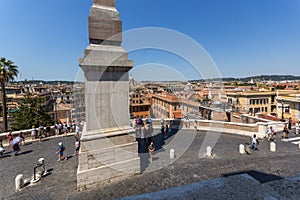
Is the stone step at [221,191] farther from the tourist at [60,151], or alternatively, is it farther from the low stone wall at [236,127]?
the low stone wall at [236,127]

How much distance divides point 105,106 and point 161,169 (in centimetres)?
360

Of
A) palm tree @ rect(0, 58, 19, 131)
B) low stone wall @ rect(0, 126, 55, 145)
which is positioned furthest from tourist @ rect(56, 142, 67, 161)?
palm tree @ rect(0, 58, 19, 131)

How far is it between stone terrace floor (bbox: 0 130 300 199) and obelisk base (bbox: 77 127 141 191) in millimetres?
268

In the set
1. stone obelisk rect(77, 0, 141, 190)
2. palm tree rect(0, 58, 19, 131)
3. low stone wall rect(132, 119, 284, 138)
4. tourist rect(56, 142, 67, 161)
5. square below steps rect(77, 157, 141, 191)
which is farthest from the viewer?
palm tree rect(0, 58, 19, 131)

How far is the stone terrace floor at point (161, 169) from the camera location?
16.8 ft

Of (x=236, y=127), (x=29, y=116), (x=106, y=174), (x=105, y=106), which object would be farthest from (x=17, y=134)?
(x=236, y=127)

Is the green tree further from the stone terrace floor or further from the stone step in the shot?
the stone step

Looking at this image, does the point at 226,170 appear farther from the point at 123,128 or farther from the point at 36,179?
the point at 36,179

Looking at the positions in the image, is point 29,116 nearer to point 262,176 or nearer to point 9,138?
point 9,138

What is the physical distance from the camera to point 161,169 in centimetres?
631

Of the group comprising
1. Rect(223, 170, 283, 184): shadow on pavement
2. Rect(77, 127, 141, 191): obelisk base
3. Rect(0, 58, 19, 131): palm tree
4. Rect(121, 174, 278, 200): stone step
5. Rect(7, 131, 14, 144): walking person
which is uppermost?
Rect(0, 58, 19, 131): palm tree

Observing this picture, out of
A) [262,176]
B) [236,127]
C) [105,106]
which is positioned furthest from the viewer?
[236,127]

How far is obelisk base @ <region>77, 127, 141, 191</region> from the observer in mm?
5125

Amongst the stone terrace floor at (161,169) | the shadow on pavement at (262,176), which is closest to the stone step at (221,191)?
the stone terrace floor at (161,169)
